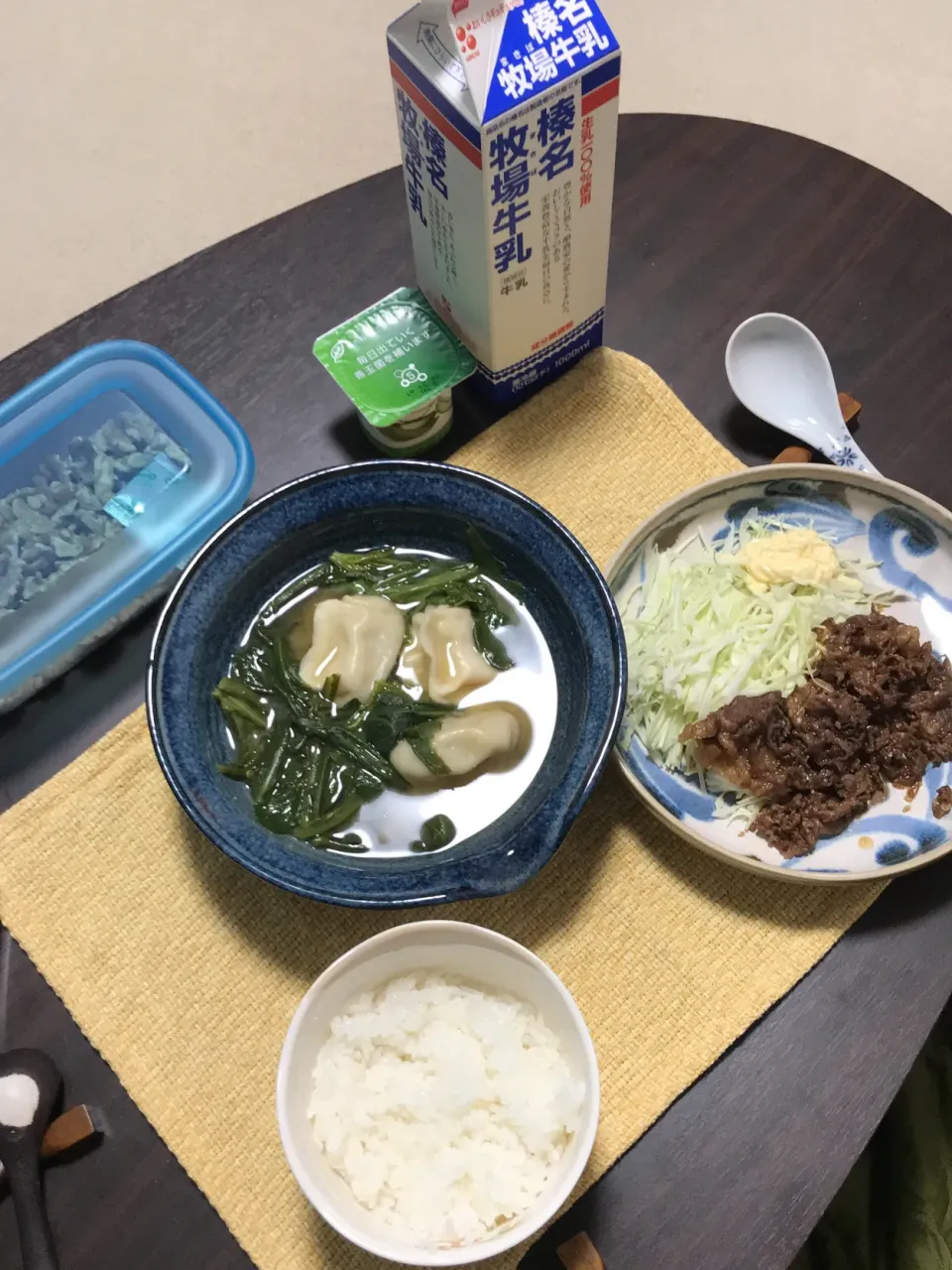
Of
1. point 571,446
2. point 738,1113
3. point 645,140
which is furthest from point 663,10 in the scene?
point 738,1113

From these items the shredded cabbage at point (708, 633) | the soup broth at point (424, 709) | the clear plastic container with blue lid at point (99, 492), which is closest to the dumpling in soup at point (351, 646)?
the soup broth at point (424, 709)

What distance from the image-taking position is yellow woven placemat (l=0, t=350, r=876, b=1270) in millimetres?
1225

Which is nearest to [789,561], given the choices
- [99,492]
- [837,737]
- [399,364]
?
[837,737]

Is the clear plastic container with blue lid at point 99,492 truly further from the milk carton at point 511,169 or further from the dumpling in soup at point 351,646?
the milk carton at point 511,169

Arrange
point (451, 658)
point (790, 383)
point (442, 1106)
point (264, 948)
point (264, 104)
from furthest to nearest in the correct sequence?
point (264, 104), point (790, 383), point (451, 658), point (264, 948), point (442, 1106)

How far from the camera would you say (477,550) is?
1.41 metres

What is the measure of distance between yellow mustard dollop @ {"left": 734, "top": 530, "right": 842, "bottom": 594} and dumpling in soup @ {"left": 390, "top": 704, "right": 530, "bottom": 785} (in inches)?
15.2

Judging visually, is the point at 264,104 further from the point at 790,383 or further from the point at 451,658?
the point at 451,658

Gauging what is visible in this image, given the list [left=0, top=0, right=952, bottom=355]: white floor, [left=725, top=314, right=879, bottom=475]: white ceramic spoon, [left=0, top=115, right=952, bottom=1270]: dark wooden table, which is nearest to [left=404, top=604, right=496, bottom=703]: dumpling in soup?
[left=0, top=115, right=952, bottom=1270]: dark wooden table

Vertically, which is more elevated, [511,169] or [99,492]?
[511,169]

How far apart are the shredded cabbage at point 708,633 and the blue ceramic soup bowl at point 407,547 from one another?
0.39 feet

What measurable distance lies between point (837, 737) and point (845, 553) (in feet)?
0.94

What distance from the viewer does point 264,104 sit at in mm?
2965

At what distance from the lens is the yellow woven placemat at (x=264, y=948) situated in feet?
4.02
